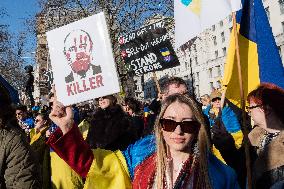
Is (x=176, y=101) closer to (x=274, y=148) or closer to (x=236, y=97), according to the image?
(x=274, y=148)

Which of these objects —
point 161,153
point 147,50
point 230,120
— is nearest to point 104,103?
point 230,120

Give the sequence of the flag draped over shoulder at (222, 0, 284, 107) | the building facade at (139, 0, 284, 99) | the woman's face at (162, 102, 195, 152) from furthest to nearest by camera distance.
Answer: the building facade at (139, 0, 284, 99) → the flag draped over shoulder at (222, 0, 284, 107) → the woman's face at (162, 102, 195, 152)

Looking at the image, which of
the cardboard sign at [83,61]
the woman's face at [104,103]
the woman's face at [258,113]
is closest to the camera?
the woman's face at [258,113]

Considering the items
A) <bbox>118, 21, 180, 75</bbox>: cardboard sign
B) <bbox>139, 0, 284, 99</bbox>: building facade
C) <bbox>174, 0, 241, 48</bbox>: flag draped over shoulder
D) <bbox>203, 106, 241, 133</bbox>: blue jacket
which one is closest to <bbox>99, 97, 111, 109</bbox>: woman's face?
<bbox>174, 0, 241, 48</bbox>: flag draped over shoulder

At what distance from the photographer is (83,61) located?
356 cm

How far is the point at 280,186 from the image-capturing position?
2.24m

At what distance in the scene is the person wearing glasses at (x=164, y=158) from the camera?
8.07 feet

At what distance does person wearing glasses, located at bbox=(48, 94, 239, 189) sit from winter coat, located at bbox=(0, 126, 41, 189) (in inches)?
11.5

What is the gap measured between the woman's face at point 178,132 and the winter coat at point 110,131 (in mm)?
1404

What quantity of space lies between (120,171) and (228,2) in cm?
183

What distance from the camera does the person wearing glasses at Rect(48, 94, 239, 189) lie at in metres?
2.46

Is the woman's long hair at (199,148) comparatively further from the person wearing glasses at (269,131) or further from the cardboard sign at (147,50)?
the cardboard sign at (147,50)

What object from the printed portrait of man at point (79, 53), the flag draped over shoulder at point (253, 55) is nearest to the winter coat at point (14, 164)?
the printed portrait of man at point (79, 53)

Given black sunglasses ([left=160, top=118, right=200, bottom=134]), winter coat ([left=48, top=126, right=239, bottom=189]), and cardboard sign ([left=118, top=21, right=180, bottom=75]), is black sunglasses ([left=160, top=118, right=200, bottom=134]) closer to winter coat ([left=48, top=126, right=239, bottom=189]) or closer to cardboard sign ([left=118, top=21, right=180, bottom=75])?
winter coat ([left=48, top=126, right=239, bottom=189])
